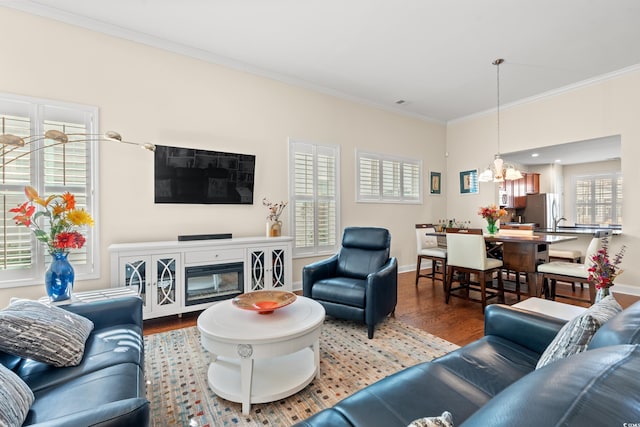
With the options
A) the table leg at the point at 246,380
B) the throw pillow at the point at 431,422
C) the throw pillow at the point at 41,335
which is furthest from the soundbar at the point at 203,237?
the throw pillow at the point at 431,422

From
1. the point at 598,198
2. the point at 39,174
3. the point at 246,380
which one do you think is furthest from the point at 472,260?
the point at 598,198

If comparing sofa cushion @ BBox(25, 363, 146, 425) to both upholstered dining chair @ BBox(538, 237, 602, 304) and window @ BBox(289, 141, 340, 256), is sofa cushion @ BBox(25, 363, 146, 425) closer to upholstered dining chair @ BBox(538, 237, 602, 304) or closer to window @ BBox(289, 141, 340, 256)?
window @ BBox(289, 141, 340, 256)

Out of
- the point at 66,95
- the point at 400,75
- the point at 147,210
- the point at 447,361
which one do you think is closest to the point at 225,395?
the point at 447,361

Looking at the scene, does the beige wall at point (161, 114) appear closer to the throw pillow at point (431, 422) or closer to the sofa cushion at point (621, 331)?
the throw pillow at point (431, 422)

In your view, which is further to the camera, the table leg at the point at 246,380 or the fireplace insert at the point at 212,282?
the fireplace insert at the point at 212,282

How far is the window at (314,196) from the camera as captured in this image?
14.3 ft

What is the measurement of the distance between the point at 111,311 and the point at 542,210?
8.54 m

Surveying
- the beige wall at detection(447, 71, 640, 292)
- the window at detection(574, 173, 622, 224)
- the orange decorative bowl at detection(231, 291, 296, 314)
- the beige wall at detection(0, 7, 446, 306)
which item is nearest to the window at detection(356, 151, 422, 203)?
the beige wall at detection(0, 7, 446, 306)

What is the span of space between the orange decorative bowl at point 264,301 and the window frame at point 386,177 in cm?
301

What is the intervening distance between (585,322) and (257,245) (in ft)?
10.1

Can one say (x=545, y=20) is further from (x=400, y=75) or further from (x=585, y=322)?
(x=585, y=322)

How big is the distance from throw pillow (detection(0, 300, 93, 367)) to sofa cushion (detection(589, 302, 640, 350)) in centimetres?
214

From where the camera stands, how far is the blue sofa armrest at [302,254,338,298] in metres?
3.07

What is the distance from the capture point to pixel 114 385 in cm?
122
